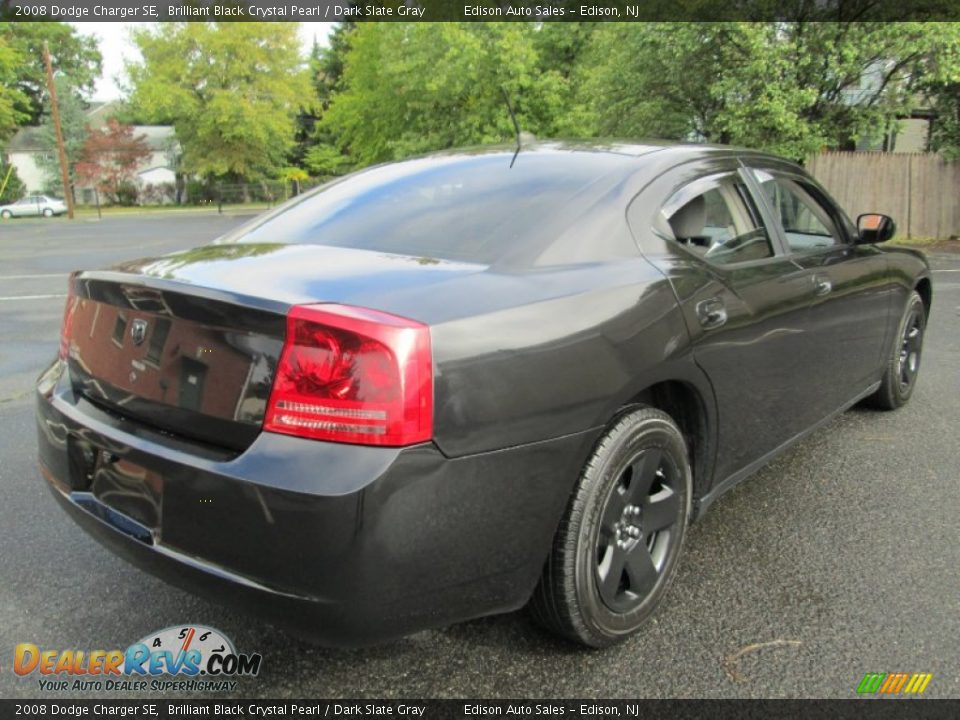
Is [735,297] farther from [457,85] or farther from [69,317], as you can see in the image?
[457,85]

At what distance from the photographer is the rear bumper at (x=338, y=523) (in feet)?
5.55

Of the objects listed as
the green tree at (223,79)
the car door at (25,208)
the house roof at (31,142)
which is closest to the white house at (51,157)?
the house roof at (31,142)

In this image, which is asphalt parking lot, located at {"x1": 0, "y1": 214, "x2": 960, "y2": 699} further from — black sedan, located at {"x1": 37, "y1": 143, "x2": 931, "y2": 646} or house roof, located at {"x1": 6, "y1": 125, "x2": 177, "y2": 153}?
house roof, located at {"x1": 6, "y1": 125, "x2": 177, "y2": 153}

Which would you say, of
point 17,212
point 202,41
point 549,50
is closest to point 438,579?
point 549,50

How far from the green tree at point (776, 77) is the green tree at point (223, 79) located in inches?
1450

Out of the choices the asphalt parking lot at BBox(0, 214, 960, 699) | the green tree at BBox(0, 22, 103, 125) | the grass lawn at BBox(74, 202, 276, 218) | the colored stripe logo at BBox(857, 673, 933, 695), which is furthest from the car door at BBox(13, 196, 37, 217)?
the colored stripe logo at BBox(857, 673, 933, 695)

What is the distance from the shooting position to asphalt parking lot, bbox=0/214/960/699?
7.05 feet

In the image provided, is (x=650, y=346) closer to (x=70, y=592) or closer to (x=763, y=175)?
(x=763, y=175)

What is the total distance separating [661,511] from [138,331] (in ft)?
5.39

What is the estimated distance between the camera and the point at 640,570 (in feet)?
7.68

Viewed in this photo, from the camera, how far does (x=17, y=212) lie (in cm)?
4253

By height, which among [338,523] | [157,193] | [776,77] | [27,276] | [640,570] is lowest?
[157,193]

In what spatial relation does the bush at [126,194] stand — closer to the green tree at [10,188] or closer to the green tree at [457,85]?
the green tree at [10,188]

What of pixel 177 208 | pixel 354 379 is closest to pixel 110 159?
pixel 177 208
